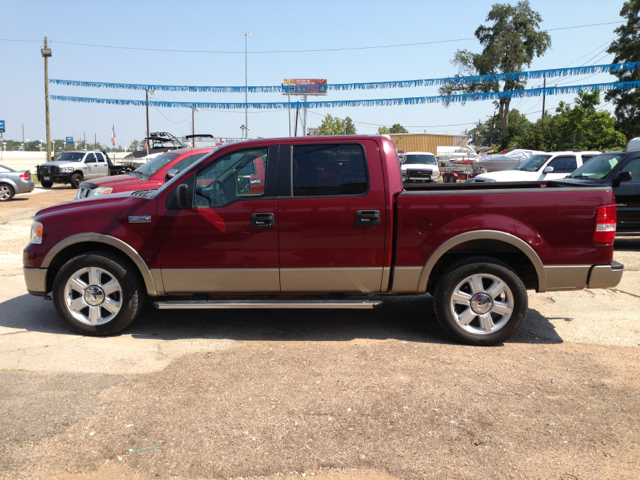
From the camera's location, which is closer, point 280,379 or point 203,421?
point 203,421

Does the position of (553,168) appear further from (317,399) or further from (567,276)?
(317,399)

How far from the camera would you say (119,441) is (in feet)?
10.7

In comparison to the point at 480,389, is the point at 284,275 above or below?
above

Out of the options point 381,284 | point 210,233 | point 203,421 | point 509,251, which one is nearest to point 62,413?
point 203,421

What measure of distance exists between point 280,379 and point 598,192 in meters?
3.19

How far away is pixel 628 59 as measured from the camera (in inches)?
1711

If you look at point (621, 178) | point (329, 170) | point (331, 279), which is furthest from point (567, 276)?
point (621, 178)

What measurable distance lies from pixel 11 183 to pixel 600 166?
18535mm

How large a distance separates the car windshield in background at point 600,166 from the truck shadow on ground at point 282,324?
5.79m

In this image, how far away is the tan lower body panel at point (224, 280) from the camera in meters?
4.95

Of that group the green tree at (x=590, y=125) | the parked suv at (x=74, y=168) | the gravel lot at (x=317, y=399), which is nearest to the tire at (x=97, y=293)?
the gravel lot at (x=317, y=399)

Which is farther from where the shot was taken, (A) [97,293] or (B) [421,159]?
(B) [421,159]

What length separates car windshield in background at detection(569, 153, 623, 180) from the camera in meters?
10.5

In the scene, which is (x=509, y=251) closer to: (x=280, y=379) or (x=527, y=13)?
(x=280, y=379)
